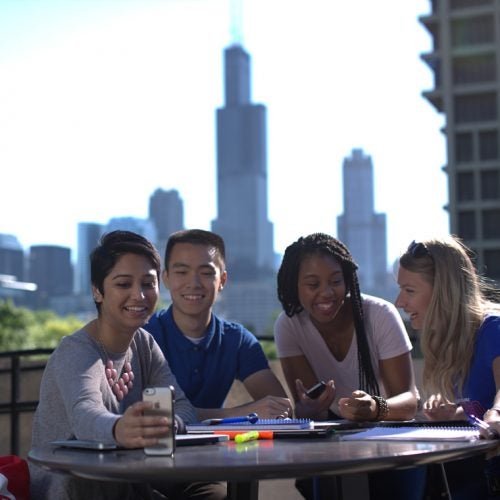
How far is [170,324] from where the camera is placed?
3.78 metres

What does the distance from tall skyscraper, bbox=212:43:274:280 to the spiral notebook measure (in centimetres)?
15743

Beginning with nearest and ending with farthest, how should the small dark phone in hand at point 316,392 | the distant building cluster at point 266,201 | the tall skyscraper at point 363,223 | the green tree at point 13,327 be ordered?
the small dark phone in hand at point 316,392 < the distant building cluster at point 266,201 < the green tree at point 13,327 < the tall skyscraper at point 363,223

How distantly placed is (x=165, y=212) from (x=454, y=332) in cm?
16272

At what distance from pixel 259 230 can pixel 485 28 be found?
334 ft

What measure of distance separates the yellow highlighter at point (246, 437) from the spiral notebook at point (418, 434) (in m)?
0.24

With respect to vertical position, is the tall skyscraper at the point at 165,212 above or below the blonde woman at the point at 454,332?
above

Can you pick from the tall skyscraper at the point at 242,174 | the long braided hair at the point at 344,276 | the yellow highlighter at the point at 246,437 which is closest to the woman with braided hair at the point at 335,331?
the long braided hair at the point at 344,276

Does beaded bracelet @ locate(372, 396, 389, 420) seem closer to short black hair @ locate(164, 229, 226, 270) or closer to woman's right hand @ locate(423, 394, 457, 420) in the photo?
woman's right hand @ locate(423, 394, 457, 420)

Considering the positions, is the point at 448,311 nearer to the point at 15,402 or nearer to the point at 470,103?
the point at 15,402

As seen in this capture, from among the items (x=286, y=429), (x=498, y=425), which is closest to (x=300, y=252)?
(x=286, y=429)

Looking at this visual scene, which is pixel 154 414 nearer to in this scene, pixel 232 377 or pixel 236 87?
pixel 232 377

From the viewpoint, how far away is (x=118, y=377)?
283 cm

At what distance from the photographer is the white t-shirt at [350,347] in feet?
12.1

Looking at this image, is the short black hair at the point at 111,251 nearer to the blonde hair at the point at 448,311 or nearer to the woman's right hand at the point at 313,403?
the woman's right hand at the point at 313,403
